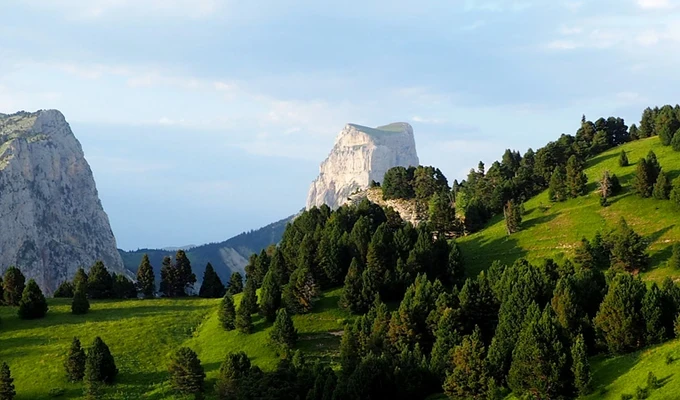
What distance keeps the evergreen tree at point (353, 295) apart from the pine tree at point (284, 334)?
40.5 ft

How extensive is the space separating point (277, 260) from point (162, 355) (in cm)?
2887

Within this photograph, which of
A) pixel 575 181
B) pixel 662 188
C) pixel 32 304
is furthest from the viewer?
pixel 575 181

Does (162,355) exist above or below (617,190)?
below

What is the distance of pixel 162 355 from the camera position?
75.8 meters

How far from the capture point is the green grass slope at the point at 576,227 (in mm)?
92062

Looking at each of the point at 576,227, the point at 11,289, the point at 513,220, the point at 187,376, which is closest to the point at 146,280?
the point at 11,289

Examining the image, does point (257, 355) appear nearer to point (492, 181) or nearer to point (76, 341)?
point (76, 341)

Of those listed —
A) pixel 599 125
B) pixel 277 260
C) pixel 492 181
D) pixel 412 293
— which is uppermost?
pixel 599 125

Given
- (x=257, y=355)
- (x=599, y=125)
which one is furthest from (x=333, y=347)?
(x=599, y=125)

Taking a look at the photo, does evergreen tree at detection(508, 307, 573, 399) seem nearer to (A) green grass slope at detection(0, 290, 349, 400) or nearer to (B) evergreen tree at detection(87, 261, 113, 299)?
(A) green grass slope at detection(0, 290, 349, 400)

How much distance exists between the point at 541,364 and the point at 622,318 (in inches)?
430

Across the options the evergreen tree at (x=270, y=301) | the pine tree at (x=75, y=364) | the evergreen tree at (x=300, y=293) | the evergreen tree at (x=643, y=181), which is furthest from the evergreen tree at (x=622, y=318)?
the pine tree at (x=75, y=364)

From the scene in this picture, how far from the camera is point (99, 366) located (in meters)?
65.8

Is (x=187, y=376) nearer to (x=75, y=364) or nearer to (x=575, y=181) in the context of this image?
(x=75, y=364)
